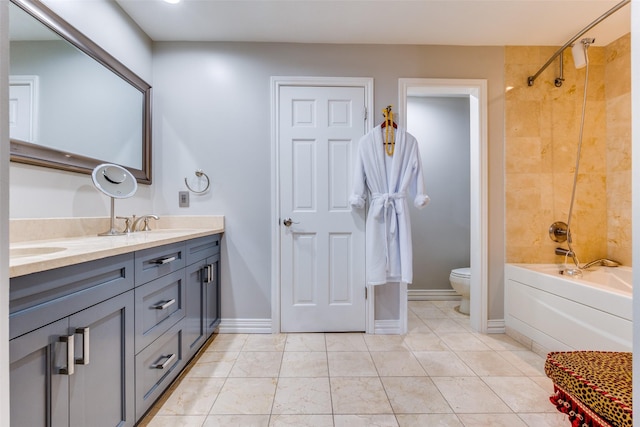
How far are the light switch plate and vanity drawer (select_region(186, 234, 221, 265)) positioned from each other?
1.23ft

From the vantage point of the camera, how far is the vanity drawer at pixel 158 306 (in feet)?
4.18

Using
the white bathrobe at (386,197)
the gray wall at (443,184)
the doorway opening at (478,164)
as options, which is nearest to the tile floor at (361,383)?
the doorway opening at (478,164)

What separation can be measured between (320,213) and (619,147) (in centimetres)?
234

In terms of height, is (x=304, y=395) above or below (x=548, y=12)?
below

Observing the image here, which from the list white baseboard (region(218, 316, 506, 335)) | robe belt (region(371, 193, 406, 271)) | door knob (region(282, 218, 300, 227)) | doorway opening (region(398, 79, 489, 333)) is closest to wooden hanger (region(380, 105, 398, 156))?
doorway opening (region(398, 79, 489, 333))

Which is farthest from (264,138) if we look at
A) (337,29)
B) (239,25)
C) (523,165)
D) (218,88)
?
(523,165)

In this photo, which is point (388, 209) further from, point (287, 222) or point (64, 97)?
point (64, 97)

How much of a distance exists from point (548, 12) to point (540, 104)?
2.15 ft

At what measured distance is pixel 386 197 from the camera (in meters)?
2.26

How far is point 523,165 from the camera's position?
2.38 meters

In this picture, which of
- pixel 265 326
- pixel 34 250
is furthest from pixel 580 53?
pixel 34 250

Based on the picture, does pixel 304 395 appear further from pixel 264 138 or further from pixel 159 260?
pixel 264 138

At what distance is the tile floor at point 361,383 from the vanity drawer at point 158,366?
120 mm

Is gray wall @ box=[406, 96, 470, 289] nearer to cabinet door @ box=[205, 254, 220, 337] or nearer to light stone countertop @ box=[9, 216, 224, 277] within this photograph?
cabinet door @ box=[205, 254, 220, 337]
